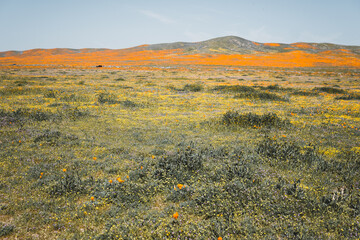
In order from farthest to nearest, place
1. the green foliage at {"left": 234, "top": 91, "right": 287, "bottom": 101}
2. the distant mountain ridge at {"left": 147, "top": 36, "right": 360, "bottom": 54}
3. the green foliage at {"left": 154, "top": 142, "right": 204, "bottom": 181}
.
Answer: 1. the distant mountain ridge at {"left": 147, "top": 36, "right": 360, "bottom": 54}
2. the green foliage at {"left": 234, "top": 91, "right": 287, "bottom": 101}
3. the green foliage at {"left": 154, "top": 142, "right": 204, "bottom": 181}

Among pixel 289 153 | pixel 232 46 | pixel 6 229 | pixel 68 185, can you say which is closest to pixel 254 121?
pixel 289 153

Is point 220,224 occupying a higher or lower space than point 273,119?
lower

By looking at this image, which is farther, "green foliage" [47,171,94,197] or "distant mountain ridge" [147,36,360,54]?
"distant mountain ridge" [147,36,360,54]

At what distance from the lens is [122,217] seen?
15.4 feet

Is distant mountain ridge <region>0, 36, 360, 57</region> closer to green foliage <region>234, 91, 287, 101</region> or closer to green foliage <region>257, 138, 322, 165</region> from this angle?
green foliage <region>234, 91, 287, 101</region>

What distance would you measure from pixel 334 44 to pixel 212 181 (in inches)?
8234

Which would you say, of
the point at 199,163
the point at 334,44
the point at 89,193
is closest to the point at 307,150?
the point at 199,163

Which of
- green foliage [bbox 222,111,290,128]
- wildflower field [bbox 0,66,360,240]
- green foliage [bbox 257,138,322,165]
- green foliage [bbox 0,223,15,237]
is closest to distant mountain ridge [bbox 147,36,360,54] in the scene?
green foliage [bbox 222,111,290,128]

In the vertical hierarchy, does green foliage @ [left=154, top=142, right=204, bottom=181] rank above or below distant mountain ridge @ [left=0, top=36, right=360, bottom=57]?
below

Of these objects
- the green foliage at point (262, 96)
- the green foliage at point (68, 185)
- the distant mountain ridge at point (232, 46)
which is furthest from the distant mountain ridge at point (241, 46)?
the green foliage at point (68, 185)

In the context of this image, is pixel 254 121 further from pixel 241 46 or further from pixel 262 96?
pixel 241 46

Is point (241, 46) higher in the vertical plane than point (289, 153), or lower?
higher

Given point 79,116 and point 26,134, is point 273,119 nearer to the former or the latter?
point 79,116

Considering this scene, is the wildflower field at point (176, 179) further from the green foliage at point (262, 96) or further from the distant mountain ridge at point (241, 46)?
the distant mountain ridge at point (241, 46)
